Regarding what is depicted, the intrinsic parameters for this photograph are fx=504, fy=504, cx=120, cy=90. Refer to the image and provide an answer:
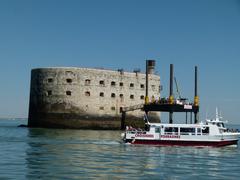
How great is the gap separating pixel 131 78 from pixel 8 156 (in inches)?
1588

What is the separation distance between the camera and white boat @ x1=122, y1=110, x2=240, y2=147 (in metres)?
38.9

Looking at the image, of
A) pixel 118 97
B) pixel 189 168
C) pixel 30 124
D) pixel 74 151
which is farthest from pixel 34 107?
pixel 189 168

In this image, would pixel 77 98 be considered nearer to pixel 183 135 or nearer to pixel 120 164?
pixel 183 135

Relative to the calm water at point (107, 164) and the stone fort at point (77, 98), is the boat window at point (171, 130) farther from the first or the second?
the stone fort at point (77, 98)

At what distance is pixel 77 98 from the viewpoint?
203ft

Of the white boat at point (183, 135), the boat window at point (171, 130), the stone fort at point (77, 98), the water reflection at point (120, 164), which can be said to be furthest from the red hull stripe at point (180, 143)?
the stone fort at point (77, 98)

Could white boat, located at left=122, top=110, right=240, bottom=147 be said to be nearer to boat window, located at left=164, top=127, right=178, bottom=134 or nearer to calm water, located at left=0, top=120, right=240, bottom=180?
boat window, located at left=164, top=127, right=178, bottom=134

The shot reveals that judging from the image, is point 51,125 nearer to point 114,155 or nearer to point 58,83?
point 58,83

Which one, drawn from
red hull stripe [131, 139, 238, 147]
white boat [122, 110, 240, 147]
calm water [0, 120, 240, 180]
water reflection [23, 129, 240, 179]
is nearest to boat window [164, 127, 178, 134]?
white boat [122, 110, 240, 147]

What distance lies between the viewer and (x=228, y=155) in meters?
32.8

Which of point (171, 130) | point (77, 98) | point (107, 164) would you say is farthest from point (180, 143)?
point (77, 98)

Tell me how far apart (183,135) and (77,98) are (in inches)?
988

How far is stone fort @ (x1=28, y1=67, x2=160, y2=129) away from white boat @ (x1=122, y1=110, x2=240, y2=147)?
22.7 meters

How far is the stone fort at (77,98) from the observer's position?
61.5 meters
